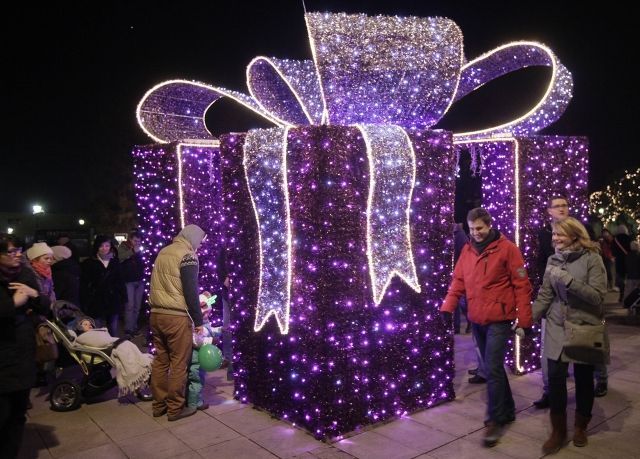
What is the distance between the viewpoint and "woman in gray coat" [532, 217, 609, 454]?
12.6 ft

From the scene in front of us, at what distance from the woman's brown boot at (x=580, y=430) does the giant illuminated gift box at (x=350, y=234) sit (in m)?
1.25

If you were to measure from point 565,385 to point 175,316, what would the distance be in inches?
132

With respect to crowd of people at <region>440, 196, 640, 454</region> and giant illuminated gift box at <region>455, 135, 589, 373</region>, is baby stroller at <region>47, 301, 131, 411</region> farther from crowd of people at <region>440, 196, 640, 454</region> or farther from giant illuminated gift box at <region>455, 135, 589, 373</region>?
giant illuminated gift box at <region>455, 135, 589, 373</region>

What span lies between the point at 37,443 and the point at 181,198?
2.99 metres

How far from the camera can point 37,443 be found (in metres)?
4.57

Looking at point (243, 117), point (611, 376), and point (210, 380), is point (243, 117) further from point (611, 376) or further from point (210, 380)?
point (611, 376)

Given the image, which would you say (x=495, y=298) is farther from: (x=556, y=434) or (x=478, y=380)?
(x=478, y=380)

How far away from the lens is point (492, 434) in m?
4.14

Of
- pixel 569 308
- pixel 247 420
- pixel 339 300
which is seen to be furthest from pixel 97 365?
pixel 569 308

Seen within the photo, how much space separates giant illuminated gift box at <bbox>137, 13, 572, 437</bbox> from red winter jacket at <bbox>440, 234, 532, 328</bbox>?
2.01ft

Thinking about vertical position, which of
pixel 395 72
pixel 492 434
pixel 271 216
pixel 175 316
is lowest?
pixel 492 434

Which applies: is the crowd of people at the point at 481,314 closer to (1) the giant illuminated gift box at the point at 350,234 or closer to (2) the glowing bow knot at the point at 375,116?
(1) the giant illuminated gift box at the point at 350,234

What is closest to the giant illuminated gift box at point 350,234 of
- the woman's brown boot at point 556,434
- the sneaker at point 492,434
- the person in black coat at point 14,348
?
the sneaker at point 492,434

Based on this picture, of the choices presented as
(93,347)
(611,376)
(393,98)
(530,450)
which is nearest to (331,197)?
(393,98)
